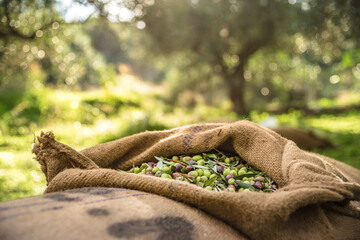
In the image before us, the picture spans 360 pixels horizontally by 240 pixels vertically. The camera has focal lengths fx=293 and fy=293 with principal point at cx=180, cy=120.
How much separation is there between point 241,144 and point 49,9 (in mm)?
4101

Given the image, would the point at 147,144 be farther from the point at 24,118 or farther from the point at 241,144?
the point at 24,118

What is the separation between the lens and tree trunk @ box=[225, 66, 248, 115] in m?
11.8

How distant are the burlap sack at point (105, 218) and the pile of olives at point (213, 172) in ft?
1.00

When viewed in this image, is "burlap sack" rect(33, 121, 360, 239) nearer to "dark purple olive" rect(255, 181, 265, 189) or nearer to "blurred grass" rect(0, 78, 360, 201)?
"dark purple olive" rect(255, 181, 265, 189)

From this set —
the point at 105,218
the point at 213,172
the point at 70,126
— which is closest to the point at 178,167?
the point at 213,172

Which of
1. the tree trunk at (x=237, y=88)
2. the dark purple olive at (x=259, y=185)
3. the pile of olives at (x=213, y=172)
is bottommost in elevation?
the tree trunk at (x=237, y=88)

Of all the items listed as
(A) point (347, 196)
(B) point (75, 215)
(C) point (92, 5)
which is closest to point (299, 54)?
(C) point (92, 5)

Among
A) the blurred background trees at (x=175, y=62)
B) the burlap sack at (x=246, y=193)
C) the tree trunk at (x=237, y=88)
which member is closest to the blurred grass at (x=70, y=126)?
the blurred background trees at (x=175, y=62)

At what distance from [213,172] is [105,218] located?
2.77 ft

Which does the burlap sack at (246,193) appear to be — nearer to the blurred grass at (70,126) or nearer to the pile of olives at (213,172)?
the pile of olives at (213,172)

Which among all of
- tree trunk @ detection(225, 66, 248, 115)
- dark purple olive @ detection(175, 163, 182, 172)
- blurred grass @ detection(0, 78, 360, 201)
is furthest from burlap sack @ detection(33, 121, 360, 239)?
tree trunk @ detection(225, 66, 248, 115)

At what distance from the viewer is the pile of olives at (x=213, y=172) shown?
1744 mm

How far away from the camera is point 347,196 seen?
1493 millimetres

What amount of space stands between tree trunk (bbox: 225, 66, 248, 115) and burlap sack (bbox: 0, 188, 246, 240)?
1060 cm
